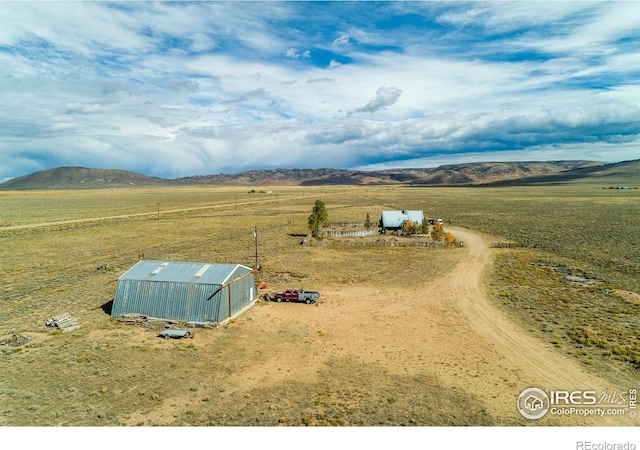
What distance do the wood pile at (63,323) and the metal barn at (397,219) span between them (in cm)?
5126

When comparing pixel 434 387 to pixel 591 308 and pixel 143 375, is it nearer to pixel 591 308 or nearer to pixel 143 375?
pixel 143 375

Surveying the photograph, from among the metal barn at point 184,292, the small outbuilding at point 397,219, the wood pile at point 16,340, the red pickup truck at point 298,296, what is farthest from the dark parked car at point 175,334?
the small outbuilding at point 397,219

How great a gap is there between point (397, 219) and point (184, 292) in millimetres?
48428

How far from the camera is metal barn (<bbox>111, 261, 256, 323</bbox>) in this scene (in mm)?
27000

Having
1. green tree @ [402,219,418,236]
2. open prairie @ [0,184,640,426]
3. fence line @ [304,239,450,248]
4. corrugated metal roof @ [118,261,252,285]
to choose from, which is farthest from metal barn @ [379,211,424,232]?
corrugated metal roof @ [118,261,252,285]

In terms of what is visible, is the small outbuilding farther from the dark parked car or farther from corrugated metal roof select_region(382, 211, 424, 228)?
the dark parked car

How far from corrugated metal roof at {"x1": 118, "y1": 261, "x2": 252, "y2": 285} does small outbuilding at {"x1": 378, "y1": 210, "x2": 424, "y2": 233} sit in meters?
41.8

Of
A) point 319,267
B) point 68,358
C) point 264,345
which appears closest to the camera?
point 68,358

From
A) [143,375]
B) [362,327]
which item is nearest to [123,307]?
Answer: [143,375]

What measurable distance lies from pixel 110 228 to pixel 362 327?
69.3 m

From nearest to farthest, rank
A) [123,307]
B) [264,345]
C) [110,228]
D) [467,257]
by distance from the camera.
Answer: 1. [264,345]
2. [123,307]
3. [467,257]
4. [110,228]

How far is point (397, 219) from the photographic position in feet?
225

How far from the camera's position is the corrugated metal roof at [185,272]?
91.7 ft

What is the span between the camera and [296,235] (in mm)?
67812
